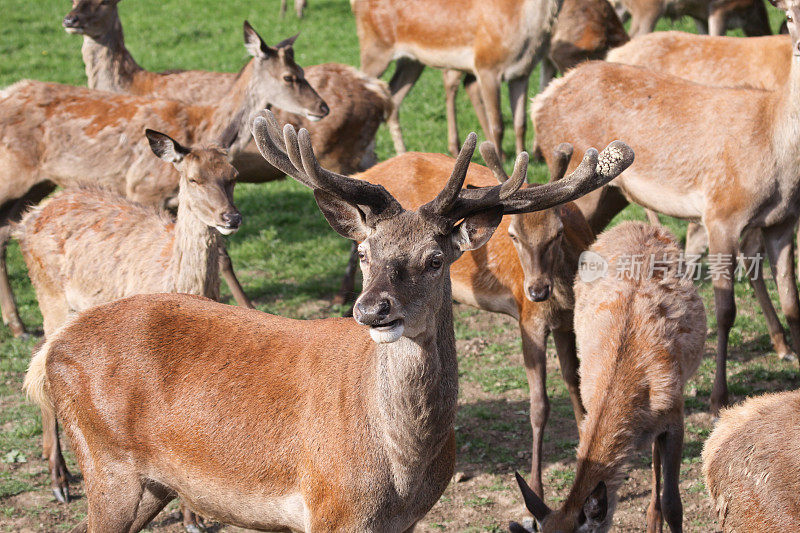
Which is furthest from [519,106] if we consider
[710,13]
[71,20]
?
[71,20]

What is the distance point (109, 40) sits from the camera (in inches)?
393

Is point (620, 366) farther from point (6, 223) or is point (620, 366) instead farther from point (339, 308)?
point (6, 223)

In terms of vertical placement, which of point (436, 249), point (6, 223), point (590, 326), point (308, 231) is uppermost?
point (436, 249)

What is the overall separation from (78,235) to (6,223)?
6.87 ft

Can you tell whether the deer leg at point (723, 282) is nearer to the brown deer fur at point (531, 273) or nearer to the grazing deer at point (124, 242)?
the brown deer fur at point (531, 273)

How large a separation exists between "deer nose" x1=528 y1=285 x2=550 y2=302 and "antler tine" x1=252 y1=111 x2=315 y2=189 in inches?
77.6

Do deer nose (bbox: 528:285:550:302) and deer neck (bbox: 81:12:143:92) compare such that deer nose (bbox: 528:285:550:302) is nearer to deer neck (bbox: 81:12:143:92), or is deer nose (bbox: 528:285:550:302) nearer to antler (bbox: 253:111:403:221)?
antler (bbox: 253:111:403:221)

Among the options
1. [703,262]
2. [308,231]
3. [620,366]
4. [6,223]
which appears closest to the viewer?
[620,366]

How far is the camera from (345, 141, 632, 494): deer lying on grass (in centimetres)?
563

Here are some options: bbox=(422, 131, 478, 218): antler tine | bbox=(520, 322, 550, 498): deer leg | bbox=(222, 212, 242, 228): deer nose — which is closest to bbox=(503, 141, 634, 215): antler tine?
bbox=(422, 131, 478, 218): antler tine

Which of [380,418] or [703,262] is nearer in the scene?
[380,418]

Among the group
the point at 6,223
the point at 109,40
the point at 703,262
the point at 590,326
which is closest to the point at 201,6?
the point at 109,40

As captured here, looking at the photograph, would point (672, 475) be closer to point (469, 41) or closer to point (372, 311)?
point (372, 311)

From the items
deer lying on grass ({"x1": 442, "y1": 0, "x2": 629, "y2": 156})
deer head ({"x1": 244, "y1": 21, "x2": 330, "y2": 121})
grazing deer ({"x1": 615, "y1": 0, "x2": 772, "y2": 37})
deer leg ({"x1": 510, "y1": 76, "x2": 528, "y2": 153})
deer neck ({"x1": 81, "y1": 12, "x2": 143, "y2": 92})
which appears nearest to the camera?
Result: deer head ({"x1": 244, "y1": 21, "x2": 330, "y2": 121})
